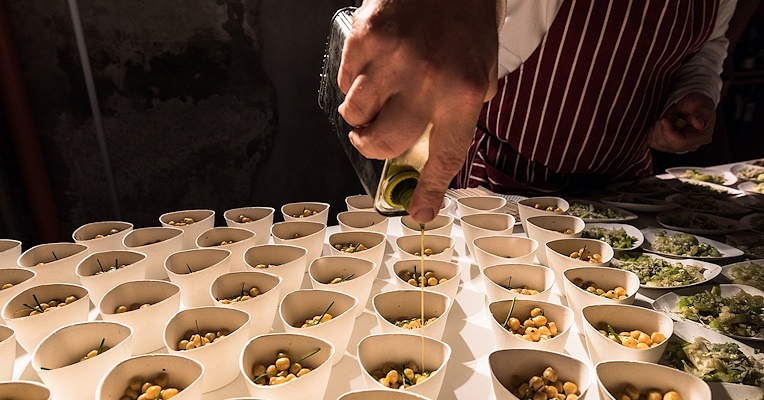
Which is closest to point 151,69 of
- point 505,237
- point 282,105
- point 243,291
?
point 282,105

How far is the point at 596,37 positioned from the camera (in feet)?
6.88

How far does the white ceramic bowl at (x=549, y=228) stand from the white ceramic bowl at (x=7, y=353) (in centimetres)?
160

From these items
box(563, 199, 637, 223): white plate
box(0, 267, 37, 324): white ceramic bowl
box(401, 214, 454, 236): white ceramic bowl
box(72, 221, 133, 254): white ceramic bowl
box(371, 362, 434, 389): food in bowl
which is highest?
box(72, 221, 133, 254): white ceramic bowl

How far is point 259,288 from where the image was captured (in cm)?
147

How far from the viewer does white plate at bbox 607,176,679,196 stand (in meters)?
2.37

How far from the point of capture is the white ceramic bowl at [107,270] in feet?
4.88

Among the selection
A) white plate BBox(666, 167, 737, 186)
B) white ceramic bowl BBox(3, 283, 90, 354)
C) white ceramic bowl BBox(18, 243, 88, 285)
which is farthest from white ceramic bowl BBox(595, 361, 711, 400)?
white plate BBox(666, 167, 737, 186)

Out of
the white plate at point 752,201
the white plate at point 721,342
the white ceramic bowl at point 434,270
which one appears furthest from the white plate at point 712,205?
the white ceramic bowl at point 434,270

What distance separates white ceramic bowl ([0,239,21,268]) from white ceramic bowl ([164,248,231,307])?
0.64 meters

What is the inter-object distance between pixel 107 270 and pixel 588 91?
6.93ft

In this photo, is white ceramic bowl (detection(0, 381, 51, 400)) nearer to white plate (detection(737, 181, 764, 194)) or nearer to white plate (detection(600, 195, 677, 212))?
white plate (detection(600, 195, 677, 212))

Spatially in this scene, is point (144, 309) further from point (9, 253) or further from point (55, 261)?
point (9, 253)

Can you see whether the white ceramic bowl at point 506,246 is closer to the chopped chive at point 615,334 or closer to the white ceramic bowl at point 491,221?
the white ceramic bowl at point 491,221

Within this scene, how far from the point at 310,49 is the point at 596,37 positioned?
241 centimetres
